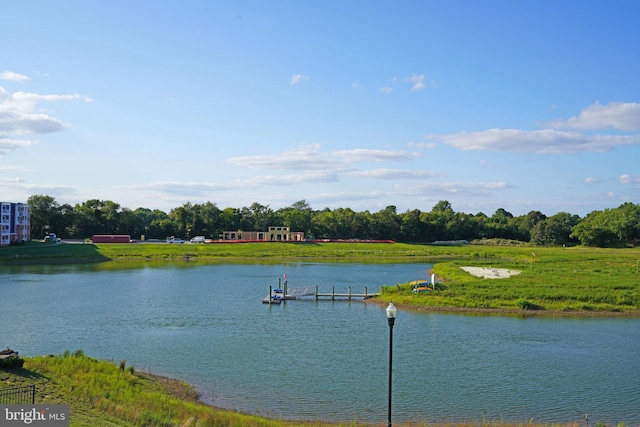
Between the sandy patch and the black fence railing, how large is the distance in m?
56.9

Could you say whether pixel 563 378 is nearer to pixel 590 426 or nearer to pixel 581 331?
pixel 590 426

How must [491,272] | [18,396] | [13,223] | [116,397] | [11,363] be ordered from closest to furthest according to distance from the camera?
[18,396] < [116,397] < [11,363] < [491,272] < [13,223]

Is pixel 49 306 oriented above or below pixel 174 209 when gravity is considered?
below

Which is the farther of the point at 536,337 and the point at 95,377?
the point at 536,337

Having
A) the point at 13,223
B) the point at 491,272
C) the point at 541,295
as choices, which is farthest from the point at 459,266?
the point at 13,223

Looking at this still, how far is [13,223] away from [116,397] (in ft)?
372

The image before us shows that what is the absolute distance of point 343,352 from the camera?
3453cm

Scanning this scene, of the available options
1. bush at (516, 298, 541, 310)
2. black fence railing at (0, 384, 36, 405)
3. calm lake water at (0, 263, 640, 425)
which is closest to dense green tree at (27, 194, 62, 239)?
calm lake water at (0, 263, 640, 425)

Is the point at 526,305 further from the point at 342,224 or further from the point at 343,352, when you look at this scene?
the point at 342,224

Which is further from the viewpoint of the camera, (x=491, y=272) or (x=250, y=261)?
(x=250, y=261)

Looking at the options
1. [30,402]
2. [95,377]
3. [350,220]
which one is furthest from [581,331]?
[350,220]

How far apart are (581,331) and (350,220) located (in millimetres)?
127511

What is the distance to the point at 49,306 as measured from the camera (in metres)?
49.4

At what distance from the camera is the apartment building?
112 m
